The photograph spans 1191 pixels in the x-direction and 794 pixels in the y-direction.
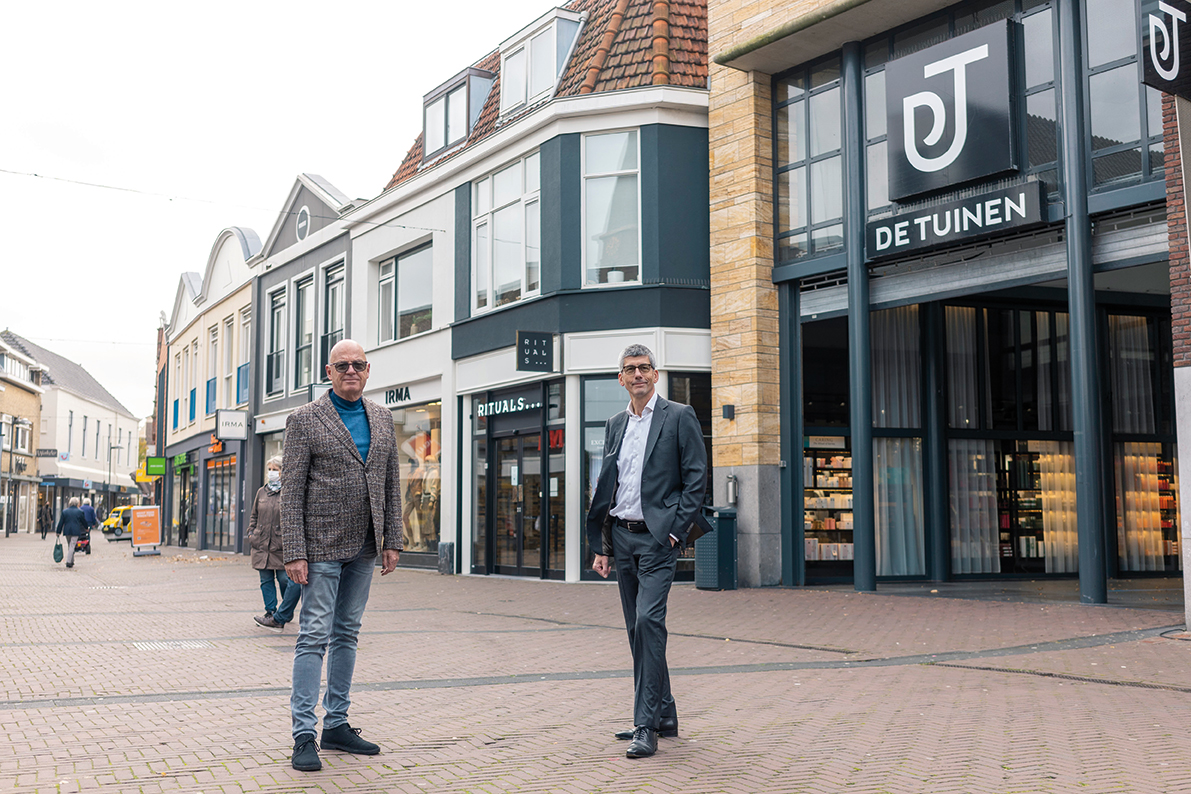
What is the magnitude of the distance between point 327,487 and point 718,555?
10.4 metres

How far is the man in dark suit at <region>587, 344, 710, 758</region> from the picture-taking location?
5.35 meters

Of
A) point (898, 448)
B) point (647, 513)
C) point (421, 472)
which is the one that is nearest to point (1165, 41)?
point (647, 513)

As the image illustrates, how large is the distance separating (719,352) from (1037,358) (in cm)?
524

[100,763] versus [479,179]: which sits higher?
[479,179]

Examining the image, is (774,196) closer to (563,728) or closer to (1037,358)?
(1037,358)

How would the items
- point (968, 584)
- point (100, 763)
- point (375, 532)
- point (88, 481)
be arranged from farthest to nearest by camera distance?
point (88, 481), point (968, 584), point (375, 532), point (100, 763)

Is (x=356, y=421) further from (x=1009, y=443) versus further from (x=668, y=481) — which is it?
(x=1009, y=443)

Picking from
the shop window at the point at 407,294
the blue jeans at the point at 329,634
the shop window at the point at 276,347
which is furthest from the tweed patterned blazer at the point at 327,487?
the shop window at the point at 276,347

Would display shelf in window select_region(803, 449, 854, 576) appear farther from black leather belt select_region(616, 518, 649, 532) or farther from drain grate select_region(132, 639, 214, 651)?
black leather belt select_region(616, 518, 649, 532)

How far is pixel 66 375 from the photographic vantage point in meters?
84.9

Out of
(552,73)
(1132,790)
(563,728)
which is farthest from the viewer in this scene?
(552,73)

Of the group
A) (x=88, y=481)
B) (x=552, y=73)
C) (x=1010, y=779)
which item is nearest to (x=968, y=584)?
(x=552, y=73)

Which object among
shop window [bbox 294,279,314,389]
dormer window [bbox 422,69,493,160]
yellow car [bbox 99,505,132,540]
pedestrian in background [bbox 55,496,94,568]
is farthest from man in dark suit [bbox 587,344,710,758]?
yellow car [bbox 99,505,132,540]

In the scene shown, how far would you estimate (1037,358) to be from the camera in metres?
17.4
